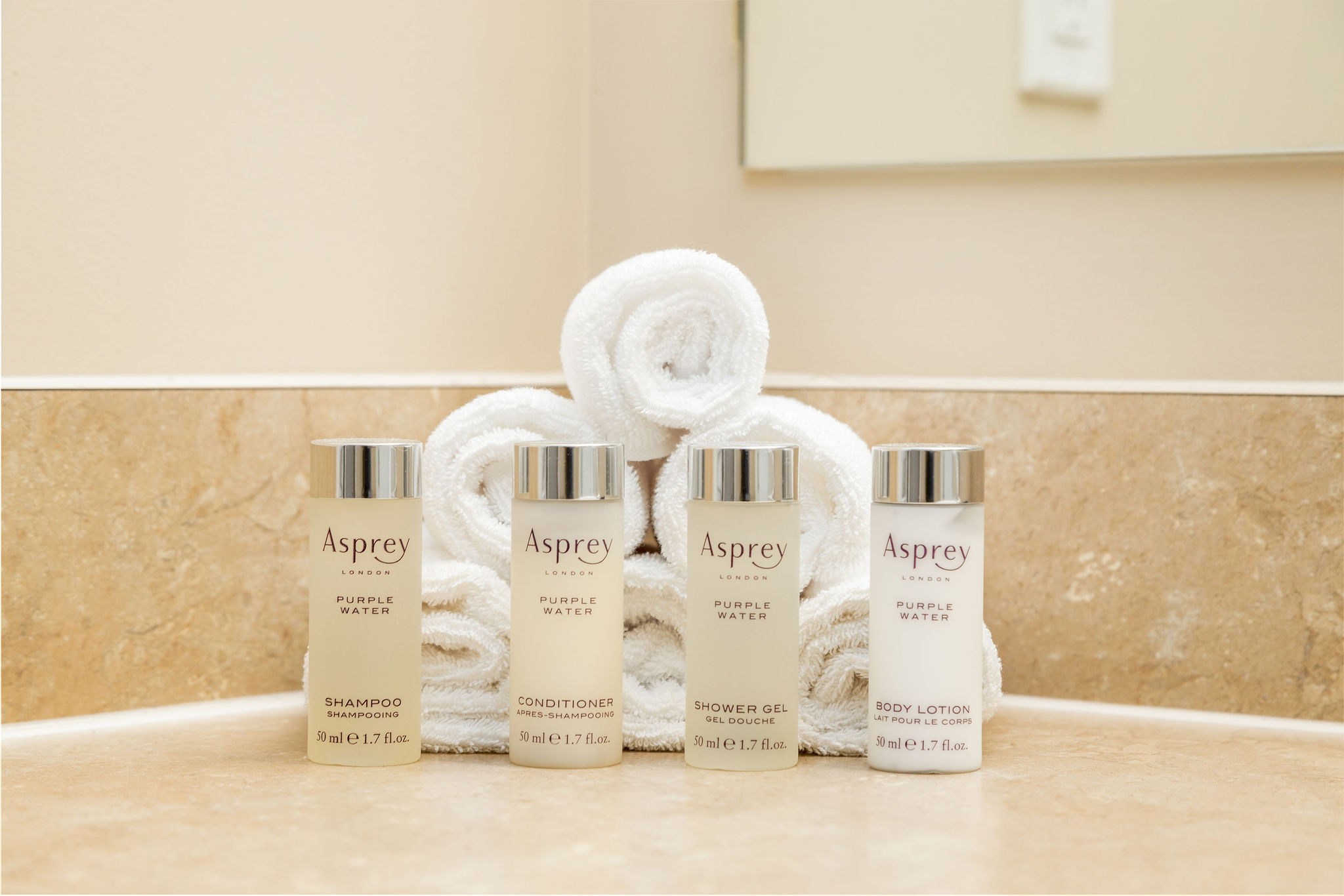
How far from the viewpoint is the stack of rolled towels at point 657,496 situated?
857 mm

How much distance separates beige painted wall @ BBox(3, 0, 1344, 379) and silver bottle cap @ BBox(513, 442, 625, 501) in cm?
28

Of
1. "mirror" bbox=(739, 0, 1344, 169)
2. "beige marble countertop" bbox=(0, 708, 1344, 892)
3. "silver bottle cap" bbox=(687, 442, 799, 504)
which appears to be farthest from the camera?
"mirror" bbox=(739, 0, 1344, 169)

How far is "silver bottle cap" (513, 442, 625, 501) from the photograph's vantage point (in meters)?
0.79

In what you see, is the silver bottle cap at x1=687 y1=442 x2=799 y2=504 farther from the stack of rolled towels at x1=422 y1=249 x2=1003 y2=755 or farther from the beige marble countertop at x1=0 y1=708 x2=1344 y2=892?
the beige marble countertop at x1=0 y1=708 x2=1344 y2=892

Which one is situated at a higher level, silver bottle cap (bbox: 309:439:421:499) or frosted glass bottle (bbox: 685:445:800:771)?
silver bottle cap (bbox: 309:439:421:499)

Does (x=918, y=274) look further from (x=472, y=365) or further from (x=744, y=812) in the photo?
(x=744, y=812)

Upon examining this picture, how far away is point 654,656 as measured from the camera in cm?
90

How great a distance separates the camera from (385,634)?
2.64 ft

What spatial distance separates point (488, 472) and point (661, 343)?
5.6 inches

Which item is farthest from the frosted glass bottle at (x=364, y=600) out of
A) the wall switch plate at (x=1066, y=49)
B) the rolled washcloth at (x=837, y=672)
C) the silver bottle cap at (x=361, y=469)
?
the wall switch plate at (x=1066, y=49)

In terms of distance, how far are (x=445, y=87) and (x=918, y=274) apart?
0.40m

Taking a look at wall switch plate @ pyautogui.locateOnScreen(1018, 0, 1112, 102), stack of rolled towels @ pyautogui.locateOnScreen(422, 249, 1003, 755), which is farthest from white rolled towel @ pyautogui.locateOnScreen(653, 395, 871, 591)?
wall switch plate @ pyautogui.locateOnScreen(1018, 0, 1112, 102)

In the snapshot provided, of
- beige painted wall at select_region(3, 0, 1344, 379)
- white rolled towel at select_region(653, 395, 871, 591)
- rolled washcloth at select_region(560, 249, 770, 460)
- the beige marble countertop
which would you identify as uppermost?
beige painted wall at select_region(3, 0, 1344, 379)

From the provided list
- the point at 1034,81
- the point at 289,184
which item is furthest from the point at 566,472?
the point at 1034,81
